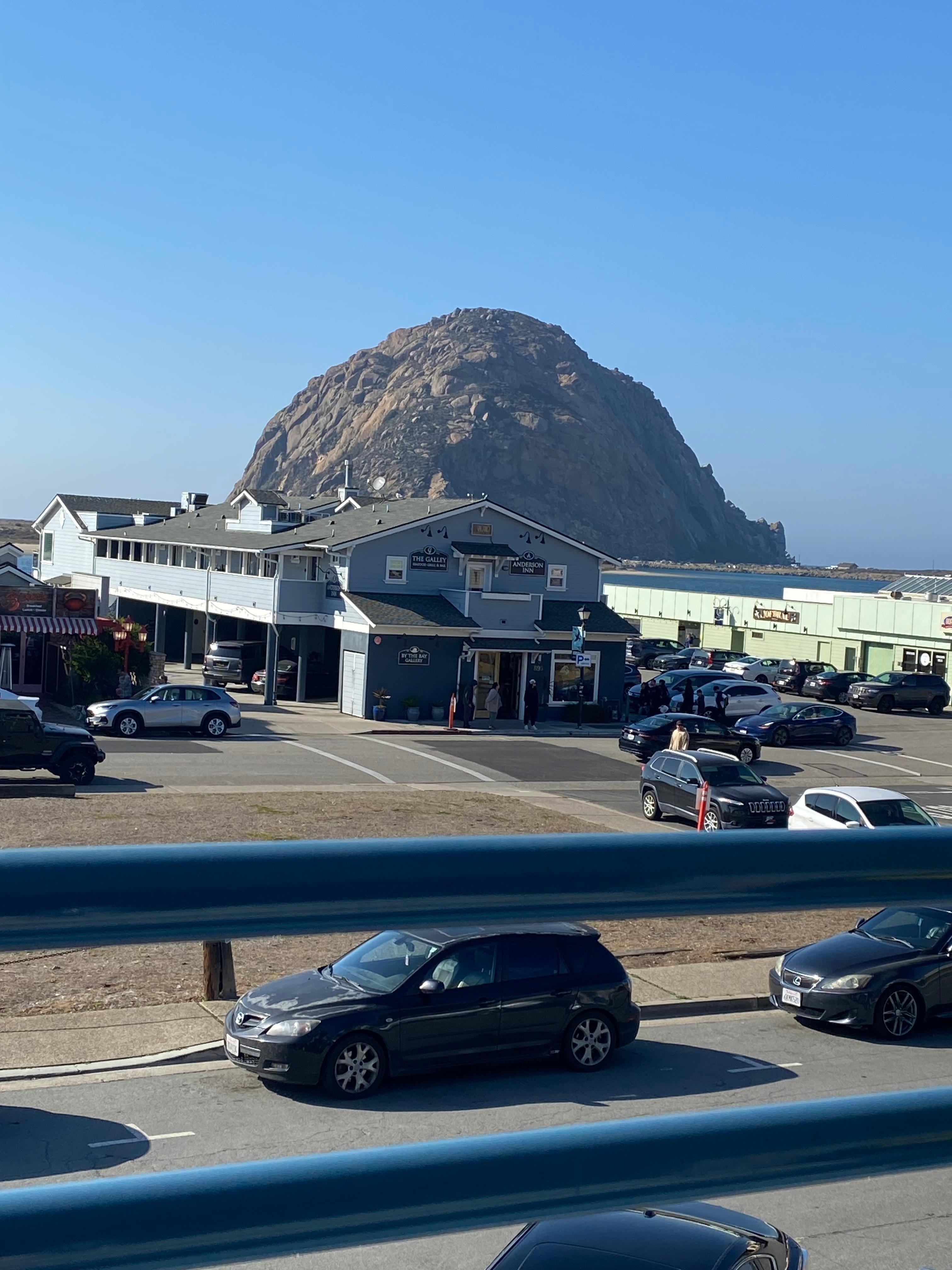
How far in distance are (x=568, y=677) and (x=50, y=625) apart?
1916 cm

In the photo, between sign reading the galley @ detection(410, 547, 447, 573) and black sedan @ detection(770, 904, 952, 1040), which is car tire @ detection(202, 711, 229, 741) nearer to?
sign reading the galley @ detection(410, 547, 447, 573)

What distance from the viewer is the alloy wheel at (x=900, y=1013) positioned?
1769 millimetres

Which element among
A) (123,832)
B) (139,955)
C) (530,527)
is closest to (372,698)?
(530,527)

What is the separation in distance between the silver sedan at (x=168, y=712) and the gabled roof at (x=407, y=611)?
26.4ft

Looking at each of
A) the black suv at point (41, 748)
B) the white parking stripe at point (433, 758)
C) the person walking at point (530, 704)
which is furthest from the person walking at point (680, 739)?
the black suv at point (41, 748)

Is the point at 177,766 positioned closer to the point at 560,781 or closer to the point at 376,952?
the point at 560,781

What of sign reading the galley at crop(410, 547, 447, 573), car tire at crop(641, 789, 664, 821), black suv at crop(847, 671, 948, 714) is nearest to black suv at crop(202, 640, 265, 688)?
sign reading the galley at crop(410, 547, 447, 573)

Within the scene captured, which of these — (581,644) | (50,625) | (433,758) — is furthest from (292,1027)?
(50,625)

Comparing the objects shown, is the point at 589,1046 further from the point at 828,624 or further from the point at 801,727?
the point at 828,624

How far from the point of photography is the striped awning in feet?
148

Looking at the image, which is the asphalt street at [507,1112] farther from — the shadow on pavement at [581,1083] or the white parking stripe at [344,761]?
the white parking stripe at [344,761]

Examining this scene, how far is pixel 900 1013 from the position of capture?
5.91ft

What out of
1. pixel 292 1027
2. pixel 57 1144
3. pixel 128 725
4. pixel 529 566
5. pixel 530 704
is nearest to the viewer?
pixel 57 1144

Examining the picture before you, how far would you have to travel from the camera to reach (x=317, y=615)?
1941 inches
